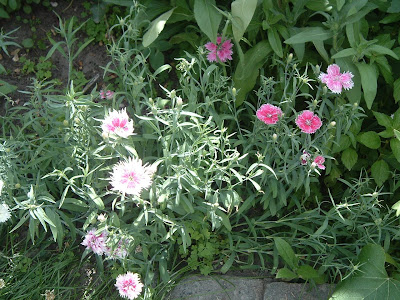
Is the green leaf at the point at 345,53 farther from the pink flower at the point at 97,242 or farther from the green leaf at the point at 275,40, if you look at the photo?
the pink flower at the point at 97,242

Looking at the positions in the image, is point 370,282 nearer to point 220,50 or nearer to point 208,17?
point 220,50

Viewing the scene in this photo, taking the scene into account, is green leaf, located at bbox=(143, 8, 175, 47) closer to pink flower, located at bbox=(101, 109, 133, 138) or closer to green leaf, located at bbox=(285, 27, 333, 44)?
pink flower, located at bbox=(101, 109, 133, 138)

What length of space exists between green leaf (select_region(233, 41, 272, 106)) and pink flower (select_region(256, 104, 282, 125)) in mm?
285

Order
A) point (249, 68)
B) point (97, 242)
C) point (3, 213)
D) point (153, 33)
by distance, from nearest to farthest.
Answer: point (3, 213) < point (97, 242) < point (153, 33) < point (249, 68)

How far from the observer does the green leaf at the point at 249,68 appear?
253cm

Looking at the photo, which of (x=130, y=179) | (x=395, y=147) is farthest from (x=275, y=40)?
(x=130, y=179)

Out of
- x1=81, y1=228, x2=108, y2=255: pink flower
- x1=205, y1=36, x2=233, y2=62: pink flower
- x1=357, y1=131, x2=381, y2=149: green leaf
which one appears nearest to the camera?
x1=81, y1=228, x2=108, y2=255: pink flower

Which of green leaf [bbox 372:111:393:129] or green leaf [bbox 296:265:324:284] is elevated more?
green leaf [bbox 372:111:393:129]

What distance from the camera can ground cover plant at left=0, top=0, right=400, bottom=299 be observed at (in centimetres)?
215

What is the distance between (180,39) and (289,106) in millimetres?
793

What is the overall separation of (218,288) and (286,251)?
0.38m

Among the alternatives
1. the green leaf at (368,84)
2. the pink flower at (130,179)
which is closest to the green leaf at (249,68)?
the green leaf at (368,84)

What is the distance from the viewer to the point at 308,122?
7.35 feet

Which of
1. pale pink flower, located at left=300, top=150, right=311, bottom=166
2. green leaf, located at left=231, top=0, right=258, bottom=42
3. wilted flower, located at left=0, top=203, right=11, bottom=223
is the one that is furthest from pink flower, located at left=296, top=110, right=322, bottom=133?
wilted flower, located at left=0, top=203, right=11, bottom=223
